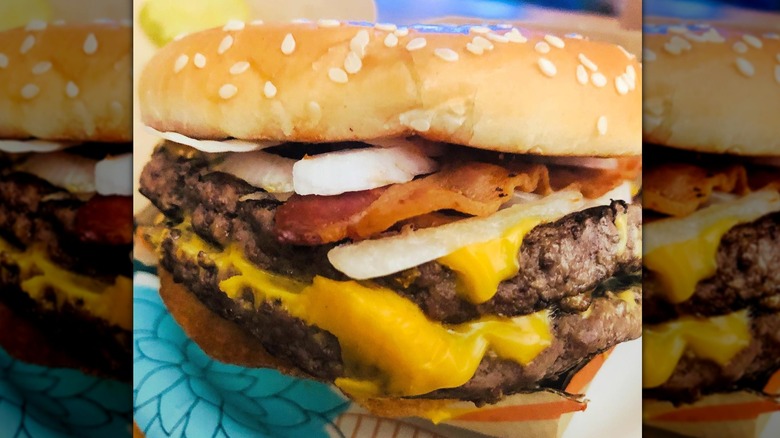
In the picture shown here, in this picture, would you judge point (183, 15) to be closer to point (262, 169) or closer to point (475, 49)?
point (262, 169)

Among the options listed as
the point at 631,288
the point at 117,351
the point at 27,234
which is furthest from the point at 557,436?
the point at 27,234

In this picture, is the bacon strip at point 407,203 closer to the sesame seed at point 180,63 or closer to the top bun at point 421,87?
the top bun at point 421,87

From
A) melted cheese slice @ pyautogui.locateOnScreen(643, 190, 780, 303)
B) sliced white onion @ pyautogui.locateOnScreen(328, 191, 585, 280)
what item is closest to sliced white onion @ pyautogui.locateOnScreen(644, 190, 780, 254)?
melted cheese slice @ pyautogui.locateOnScreen(643, 190, 780, 303)

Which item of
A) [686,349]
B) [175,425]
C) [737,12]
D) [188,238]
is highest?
[737,12]

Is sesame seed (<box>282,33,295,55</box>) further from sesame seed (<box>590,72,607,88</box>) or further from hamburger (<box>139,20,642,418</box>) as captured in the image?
sesame seed (<box>590,72,607,88</box>)

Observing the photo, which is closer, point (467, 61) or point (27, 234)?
point (467, 61)

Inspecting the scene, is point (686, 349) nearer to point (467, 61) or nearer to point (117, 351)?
point (467, 61)
